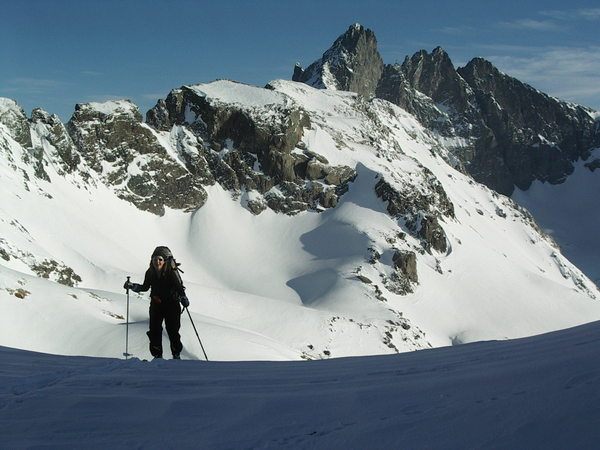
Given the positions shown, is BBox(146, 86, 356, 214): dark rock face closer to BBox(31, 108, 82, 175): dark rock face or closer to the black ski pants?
BBox(31, 108, 82, 175): dark rock face

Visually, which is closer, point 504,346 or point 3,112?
point 504,346

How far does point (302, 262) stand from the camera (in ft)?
314

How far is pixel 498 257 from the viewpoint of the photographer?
111875 mm

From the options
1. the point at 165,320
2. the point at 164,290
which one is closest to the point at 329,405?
the point at 164,290

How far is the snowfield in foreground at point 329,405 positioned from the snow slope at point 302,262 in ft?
87.0

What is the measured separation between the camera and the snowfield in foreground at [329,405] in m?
4.68

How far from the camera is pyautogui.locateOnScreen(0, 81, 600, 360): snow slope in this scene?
58344 mm

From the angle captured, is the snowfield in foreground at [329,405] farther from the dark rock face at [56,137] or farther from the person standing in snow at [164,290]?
the dark rock face at [56,137]

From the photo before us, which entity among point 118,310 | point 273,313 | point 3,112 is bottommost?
point 118,310

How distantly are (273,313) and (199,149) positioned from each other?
50.9 m

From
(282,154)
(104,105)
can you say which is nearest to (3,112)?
(104,105)

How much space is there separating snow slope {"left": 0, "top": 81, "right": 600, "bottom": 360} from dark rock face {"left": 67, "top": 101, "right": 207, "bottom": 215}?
2.75m

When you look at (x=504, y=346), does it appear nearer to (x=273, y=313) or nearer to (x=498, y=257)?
(x=273, y=313)

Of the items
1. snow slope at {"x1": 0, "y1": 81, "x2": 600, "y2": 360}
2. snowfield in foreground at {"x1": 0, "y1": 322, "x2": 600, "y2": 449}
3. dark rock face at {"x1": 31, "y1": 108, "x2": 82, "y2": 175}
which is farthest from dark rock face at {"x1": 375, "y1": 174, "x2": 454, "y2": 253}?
snowfield in foreground at {"x1": 0, "y1": 322, "x2": 600, "y2": 449}
